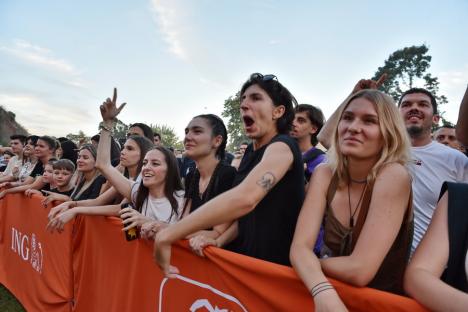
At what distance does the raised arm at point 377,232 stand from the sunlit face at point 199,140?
60.7 inches

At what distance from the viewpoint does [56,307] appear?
11.4 feet

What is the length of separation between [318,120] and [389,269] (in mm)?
2716

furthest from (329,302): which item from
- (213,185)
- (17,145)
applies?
(17,145)

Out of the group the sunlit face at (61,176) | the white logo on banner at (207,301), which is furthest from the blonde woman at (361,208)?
the sunlit face at (61,176)

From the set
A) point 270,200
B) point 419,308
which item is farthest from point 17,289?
point 419,308

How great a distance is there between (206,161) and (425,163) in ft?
6.42

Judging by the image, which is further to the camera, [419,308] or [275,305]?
[275,305]

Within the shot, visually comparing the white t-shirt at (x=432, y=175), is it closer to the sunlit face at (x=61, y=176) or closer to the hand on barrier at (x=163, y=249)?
the hand on barrier at (x=163, y=249)

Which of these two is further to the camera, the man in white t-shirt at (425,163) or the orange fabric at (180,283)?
the man in white t-shirt at (425,163)

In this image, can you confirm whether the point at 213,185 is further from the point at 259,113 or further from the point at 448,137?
the point at 448,137

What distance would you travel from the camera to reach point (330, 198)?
1.66 metres

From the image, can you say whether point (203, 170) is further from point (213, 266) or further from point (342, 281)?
point (342, 281)

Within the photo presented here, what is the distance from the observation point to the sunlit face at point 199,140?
9.02 ft

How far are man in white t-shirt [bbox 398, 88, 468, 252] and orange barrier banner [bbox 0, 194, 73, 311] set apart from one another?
130 inches
